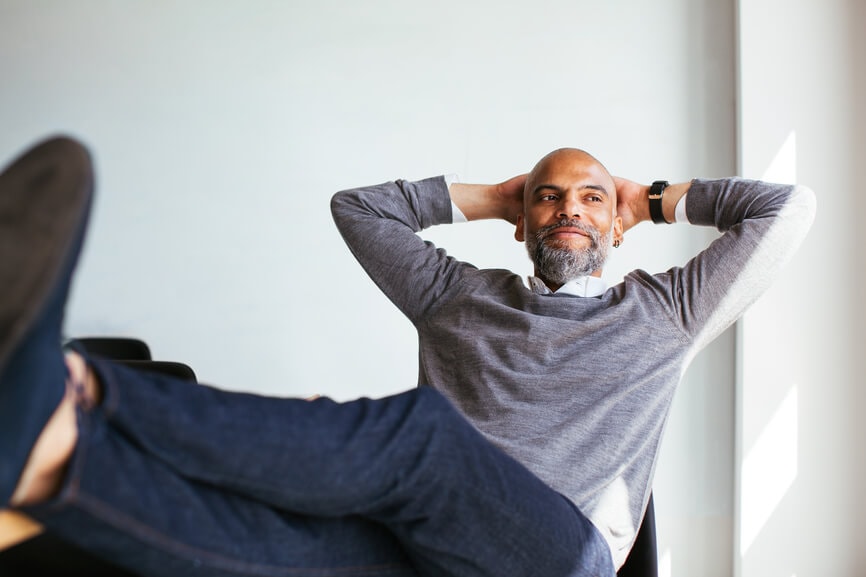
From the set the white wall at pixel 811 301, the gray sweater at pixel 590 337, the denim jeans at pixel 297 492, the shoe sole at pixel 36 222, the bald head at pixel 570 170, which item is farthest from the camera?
the white wall at pixel 811 301

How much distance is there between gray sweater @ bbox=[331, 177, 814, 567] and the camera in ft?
4.96

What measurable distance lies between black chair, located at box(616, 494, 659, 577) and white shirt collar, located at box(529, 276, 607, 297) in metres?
0.48

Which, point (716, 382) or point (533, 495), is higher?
point (533, 495)

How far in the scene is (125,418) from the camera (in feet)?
2.75

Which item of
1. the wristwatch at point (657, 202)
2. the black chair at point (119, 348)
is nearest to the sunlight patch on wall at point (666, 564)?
the wristwatch at point (657, 202)

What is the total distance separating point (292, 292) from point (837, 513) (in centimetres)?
181

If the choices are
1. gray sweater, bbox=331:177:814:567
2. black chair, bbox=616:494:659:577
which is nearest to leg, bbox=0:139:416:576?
gray sweater, bbox=331:177:814:567

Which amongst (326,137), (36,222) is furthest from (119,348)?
(36,222)

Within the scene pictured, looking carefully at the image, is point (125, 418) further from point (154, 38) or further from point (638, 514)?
point (154, 38)

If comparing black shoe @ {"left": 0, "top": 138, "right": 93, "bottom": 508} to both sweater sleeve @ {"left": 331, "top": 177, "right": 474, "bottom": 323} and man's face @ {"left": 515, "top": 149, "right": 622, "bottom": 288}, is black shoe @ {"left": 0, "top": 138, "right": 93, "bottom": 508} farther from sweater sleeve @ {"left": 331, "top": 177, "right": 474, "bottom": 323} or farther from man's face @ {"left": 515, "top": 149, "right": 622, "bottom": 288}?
man's face @ {"left": 515, "top": 149, "right": 622, "bottom": 288}

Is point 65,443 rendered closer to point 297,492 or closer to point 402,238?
point 297,492

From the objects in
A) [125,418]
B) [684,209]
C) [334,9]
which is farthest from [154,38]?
[125,418]

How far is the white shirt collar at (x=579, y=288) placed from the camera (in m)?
1.75

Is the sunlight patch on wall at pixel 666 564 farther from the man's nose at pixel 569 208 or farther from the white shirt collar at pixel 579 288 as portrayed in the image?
the man's nose at pixel 569 208
